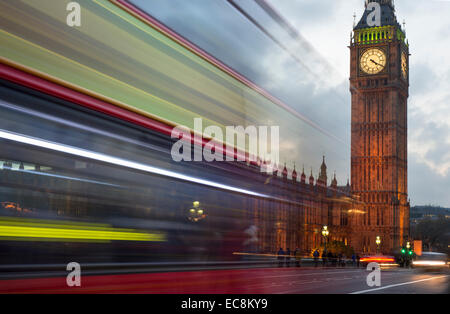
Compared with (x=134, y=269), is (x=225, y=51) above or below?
above

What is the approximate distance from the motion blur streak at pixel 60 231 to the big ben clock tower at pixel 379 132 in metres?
65.1

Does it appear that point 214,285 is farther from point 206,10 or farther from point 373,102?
point 373,102

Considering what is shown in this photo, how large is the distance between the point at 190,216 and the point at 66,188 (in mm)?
1599

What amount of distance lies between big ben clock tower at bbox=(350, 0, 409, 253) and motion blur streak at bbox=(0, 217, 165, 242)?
65080 millimetres

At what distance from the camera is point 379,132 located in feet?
232

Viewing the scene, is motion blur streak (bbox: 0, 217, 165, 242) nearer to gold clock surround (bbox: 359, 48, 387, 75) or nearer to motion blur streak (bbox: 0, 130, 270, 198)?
motion blur streak (bbox: 0, 130, 270, 198)

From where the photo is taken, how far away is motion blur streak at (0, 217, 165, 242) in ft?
14.8

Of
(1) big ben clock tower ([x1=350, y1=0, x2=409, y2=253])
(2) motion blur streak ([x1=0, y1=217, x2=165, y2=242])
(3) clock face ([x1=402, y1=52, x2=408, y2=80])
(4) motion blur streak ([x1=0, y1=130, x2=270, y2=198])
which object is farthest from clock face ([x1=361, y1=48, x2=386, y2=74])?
(2) motion blur streak ([x1=0, y1=217, x2=165, y2=242])

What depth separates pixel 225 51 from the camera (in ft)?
23.2

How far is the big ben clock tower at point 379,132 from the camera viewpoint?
226 feet

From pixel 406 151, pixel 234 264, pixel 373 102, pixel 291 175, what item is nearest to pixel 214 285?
pixel 234 264

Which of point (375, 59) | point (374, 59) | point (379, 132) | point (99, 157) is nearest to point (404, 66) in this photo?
point (375, 59)

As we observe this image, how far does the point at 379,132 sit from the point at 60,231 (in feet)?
226

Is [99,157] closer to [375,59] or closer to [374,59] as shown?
[374,59]
